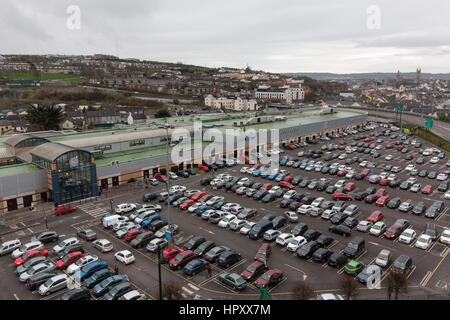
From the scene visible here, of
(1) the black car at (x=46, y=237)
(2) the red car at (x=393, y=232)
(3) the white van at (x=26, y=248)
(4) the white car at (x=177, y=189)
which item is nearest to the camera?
(3) the white van at (x=26, y=248)

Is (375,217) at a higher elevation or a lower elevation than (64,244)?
higher

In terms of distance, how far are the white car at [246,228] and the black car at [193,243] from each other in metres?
3.11

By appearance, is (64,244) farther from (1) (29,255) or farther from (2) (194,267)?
(2) (194,267)

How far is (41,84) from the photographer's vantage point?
5241 inches

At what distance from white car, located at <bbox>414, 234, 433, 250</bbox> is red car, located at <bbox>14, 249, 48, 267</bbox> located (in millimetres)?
24525

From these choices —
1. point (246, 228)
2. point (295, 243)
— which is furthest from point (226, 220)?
point (295, 243)

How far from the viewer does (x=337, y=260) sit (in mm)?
19656

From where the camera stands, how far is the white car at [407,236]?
22.8 metres

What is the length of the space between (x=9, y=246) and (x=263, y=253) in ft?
54.8

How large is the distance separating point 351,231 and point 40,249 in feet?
71.7

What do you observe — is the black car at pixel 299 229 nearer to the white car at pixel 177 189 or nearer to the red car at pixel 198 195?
the red car at pixel 198 195

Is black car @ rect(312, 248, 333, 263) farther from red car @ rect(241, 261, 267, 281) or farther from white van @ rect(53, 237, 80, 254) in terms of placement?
white van @ rect(53, 237, 80, 254)

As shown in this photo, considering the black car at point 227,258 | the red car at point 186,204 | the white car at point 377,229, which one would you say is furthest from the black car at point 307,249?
the red car at point 186,204

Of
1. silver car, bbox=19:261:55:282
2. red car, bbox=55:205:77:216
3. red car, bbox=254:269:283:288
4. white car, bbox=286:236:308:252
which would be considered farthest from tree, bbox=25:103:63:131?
red car, bbox=254:269:283:288
